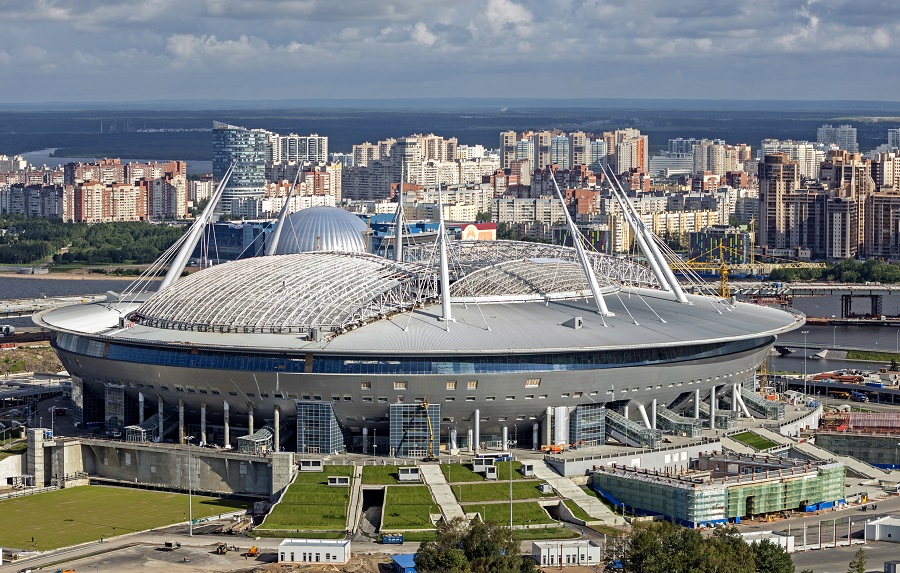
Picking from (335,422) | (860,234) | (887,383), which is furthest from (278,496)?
(860,234)

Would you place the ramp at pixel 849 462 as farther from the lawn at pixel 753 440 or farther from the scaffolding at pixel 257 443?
the scaffolding at pixel 257 443

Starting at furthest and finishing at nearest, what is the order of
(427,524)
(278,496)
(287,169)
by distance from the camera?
(287,169)
(278,496)
(427,524)

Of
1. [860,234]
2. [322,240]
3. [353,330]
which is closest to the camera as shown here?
[353,330]

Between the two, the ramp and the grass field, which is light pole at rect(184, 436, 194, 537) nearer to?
the grass field

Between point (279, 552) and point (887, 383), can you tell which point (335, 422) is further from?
point (887, 383)

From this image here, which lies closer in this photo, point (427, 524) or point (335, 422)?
point (427, 524)

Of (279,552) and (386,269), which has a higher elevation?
(386,269)
